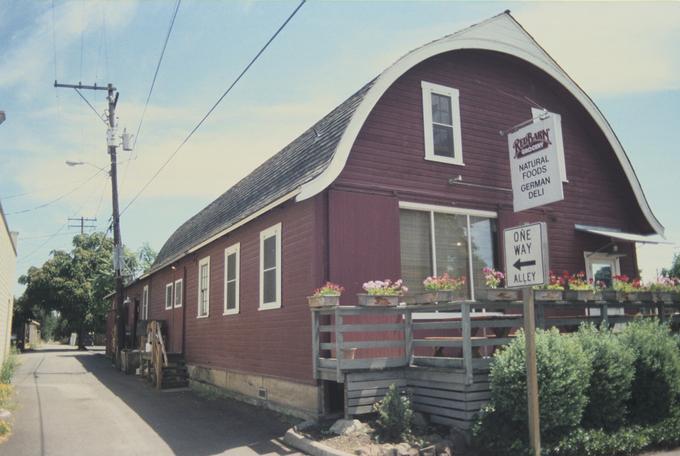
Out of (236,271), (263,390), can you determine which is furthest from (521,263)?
(236,271)

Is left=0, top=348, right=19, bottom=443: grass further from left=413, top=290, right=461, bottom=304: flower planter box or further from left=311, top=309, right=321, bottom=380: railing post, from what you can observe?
left=413, top=290, right=461, bottom=304: flower planter box

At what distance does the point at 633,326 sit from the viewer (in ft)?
27.9

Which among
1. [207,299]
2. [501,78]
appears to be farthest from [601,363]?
[207,299]

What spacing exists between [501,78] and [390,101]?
10.3ft

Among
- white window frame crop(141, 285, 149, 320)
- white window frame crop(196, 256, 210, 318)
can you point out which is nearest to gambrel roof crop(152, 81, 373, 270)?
white window frame crop(196, 256, 210, 318)

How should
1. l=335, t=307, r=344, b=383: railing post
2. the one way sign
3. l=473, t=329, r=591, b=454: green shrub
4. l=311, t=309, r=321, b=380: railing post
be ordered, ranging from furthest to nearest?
l=311, t=309, r=321, b=380: railing post → l=335, t=307, r=344, b=383: railing post → l=473, t=329, r=591, b=454: green shrub → the one way sign

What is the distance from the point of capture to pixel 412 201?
35.1ft

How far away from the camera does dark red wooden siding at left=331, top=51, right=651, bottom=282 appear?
10.5 meters

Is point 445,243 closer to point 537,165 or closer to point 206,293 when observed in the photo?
point 537,165

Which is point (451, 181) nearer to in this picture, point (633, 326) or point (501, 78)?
point (501, 78)

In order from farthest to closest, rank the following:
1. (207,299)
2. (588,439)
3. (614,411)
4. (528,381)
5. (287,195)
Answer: (207,299) < (287,195) < (614,411) < (588,439) < (528,381)

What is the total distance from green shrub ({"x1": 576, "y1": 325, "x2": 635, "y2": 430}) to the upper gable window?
4841 millimetres

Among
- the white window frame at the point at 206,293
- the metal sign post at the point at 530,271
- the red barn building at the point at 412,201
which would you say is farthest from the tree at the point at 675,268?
the metal sign post at the point at 530,271

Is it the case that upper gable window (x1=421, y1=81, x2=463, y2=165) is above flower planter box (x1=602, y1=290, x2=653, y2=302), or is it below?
above
